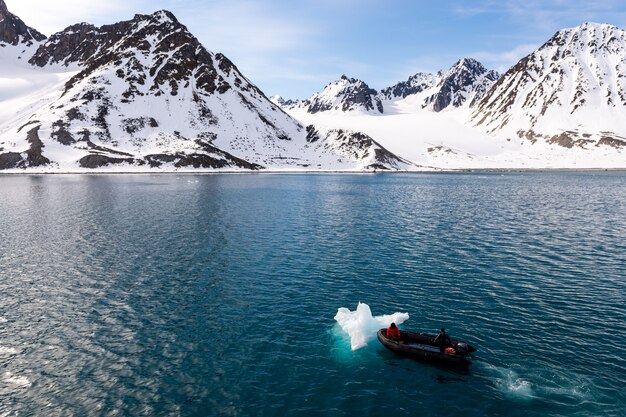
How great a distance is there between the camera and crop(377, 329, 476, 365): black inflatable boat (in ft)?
104

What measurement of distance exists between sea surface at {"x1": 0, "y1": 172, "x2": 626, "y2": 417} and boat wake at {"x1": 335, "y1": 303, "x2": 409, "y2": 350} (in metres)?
0.84

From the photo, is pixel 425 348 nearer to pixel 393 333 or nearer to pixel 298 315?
pixel 393 333

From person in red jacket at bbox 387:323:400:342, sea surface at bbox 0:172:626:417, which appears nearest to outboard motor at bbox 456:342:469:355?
sea surface at bbox 0:172:626:417

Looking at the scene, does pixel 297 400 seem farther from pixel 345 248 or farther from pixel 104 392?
pixel 345 248

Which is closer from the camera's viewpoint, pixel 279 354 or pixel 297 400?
pixel 297 400

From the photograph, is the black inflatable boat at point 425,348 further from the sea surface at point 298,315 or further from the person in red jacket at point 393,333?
the sea surface at point 298,315

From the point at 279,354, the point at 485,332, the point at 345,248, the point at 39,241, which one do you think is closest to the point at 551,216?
the point at 345,248

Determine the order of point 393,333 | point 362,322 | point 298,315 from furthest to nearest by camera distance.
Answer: point 298,315
point 362,322
point 393,333

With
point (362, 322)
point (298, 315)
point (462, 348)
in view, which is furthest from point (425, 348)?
point (298, 315)

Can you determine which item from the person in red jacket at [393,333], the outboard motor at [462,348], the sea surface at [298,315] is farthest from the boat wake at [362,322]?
the outboard motor at [462,348]

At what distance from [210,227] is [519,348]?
58987 mm

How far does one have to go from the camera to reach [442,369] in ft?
104

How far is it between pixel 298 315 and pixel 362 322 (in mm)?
6996

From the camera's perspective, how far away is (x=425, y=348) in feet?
108
